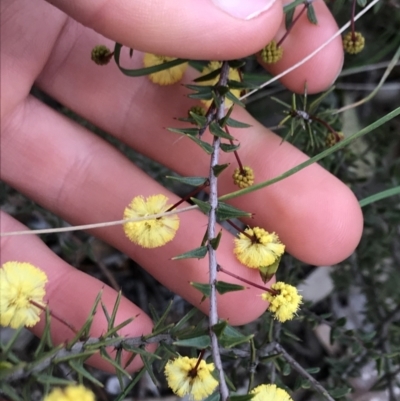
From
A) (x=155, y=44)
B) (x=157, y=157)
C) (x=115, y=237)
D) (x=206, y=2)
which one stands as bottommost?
(x=115, y=237)

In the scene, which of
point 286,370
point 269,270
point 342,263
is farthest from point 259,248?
point 342,263

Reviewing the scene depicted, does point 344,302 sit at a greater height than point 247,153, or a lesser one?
lesser

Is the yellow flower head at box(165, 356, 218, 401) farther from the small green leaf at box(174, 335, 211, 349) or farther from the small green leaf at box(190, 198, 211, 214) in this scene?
the small green leaf at box(190, 198, 211, 214)

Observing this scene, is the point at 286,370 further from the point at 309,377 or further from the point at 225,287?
the point at 225,287

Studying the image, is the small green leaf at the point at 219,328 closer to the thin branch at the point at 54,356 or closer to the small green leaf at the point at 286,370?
the thin branch at the point at 54,356

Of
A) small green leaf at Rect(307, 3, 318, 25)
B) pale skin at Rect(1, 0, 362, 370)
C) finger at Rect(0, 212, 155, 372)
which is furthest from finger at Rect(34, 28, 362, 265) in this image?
finger at Rect(0, 212, 155, 372)

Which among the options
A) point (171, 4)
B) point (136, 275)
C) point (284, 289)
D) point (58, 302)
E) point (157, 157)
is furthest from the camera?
point (136, 275)

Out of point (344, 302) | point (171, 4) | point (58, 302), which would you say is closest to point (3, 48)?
point (171, 4)

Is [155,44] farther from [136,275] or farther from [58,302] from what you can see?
[136,275]
